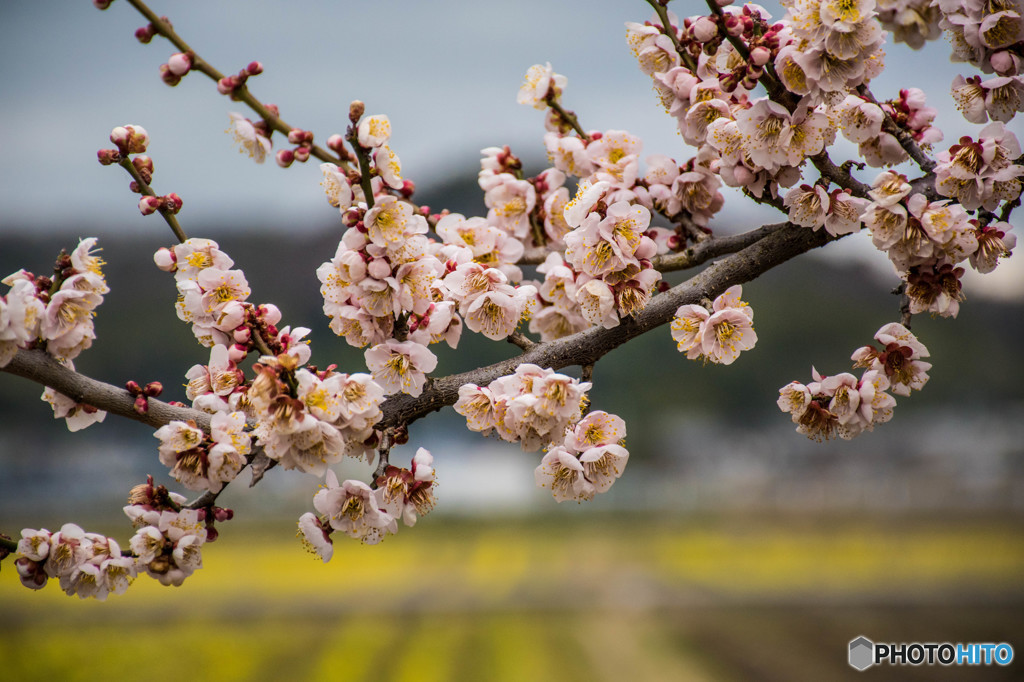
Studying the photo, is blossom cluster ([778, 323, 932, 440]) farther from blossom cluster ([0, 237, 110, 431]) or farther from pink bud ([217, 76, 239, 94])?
blossom cluster ([0, 237, 110, 431])

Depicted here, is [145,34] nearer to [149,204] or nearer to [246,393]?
[149,204]

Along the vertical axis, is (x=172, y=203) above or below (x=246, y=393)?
above

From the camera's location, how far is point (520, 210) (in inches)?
58.3

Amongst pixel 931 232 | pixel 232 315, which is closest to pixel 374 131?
pixel 232 315

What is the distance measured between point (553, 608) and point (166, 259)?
13161 mm

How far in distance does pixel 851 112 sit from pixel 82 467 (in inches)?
809

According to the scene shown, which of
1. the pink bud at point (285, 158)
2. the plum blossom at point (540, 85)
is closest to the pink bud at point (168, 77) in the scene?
the pink bud at point (285, 158)

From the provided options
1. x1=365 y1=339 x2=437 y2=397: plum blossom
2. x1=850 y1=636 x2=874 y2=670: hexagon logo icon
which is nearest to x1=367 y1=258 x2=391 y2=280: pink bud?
x1=365 y1=339 x2=437 y2=397: plum blossom

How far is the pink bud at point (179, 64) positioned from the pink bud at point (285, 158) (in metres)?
0.16

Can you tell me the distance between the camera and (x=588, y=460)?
3.67 feet

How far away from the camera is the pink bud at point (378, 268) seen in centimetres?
101

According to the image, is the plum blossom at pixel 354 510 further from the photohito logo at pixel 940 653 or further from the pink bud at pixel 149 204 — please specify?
the photohito logo at pixel 940 653

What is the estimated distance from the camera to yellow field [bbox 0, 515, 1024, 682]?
10.5 meters

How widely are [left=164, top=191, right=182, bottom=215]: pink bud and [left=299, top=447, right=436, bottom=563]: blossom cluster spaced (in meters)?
0.52
